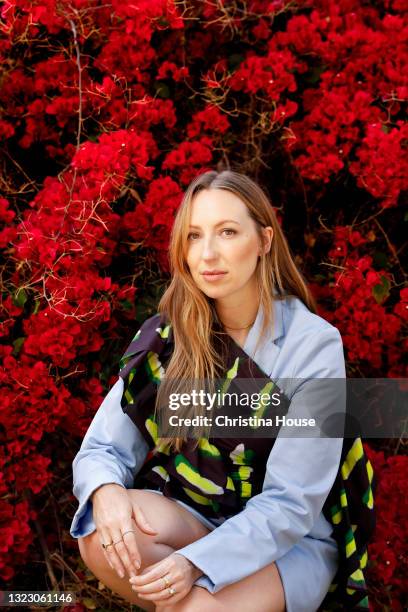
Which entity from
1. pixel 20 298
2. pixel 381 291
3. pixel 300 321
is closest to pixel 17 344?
pixel 20 298

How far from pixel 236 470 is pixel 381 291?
2.88 feet

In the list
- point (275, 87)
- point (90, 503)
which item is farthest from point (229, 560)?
point (275, 87)

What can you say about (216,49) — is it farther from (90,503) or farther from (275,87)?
(90,503)

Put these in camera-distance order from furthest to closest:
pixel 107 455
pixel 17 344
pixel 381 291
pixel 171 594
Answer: pixel 381 291 → pixel 17 344 → pixel 107 455 → pixel 171 594

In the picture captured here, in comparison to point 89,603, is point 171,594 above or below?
above

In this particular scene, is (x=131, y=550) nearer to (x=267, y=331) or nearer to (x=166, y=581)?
(x=166, y=581)

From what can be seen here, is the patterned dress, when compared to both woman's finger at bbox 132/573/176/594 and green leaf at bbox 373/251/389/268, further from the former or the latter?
green leaf at bbox 373/251/389/268

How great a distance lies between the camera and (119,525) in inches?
71.4

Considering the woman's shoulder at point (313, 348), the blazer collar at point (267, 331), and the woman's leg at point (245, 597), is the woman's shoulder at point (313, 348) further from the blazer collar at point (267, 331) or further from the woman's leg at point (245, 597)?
the woman's leg at point (245, 597)

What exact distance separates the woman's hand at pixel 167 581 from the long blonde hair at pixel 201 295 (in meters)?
0.37

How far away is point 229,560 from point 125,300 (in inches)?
44.1

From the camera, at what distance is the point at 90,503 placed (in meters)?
1.94

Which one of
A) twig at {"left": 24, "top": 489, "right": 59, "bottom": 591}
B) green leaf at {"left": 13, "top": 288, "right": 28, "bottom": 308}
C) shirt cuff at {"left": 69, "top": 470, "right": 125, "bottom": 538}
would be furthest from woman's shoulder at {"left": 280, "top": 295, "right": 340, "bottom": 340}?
twig at {"left": 24, "top": 489, "right": 59, "bottom": 591}

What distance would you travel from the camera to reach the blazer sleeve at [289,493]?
1.72 m
